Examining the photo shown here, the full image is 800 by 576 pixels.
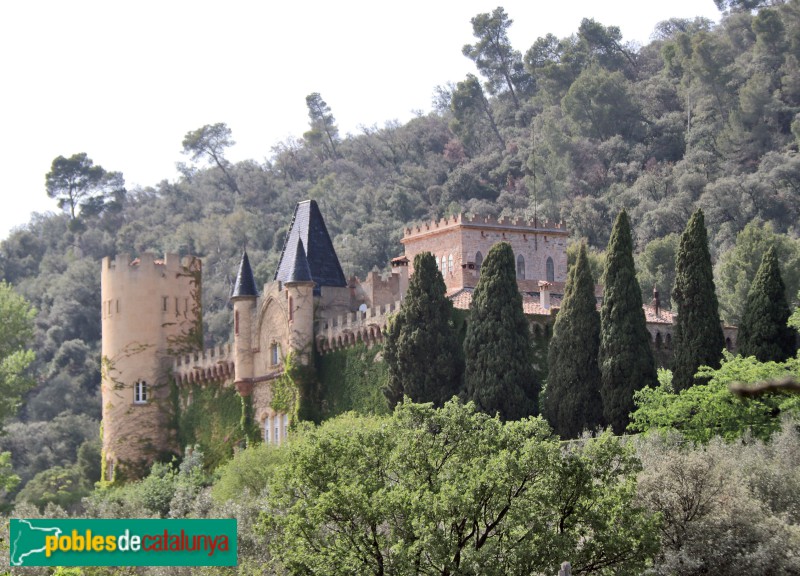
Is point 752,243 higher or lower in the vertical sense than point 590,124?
lower

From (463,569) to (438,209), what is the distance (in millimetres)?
66726

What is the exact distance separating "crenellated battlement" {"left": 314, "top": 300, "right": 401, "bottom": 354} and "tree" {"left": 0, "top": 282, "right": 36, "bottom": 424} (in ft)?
51.9

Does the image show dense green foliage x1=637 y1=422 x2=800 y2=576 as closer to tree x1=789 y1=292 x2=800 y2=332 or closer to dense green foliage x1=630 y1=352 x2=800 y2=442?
dense green foliage x1=630 y1=352 x2=800 y2=442

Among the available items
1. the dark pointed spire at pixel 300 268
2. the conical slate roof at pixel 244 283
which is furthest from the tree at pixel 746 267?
the conical slate roof at pixel 244 283

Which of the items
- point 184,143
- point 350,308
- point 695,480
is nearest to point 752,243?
point 350,308

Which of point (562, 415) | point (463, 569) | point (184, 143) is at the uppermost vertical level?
point (184, 143)

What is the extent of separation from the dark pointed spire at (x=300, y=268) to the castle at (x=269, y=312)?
5 centimetres

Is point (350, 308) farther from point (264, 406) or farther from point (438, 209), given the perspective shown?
point (438, 209)

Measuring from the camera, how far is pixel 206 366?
6769 centimetres

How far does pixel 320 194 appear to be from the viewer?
11500cm

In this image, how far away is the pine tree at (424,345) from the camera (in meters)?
54.6

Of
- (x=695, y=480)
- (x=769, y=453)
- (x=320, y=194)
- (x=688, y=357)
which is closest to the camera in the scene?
(x=695, y=480)

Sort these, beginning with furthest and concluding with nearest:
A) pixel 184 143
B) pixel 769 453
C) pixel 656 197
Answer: pixel 184 143 < pixel 656 197 < pixel 769 453

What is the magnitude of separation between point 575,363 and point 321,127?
3222 inches
